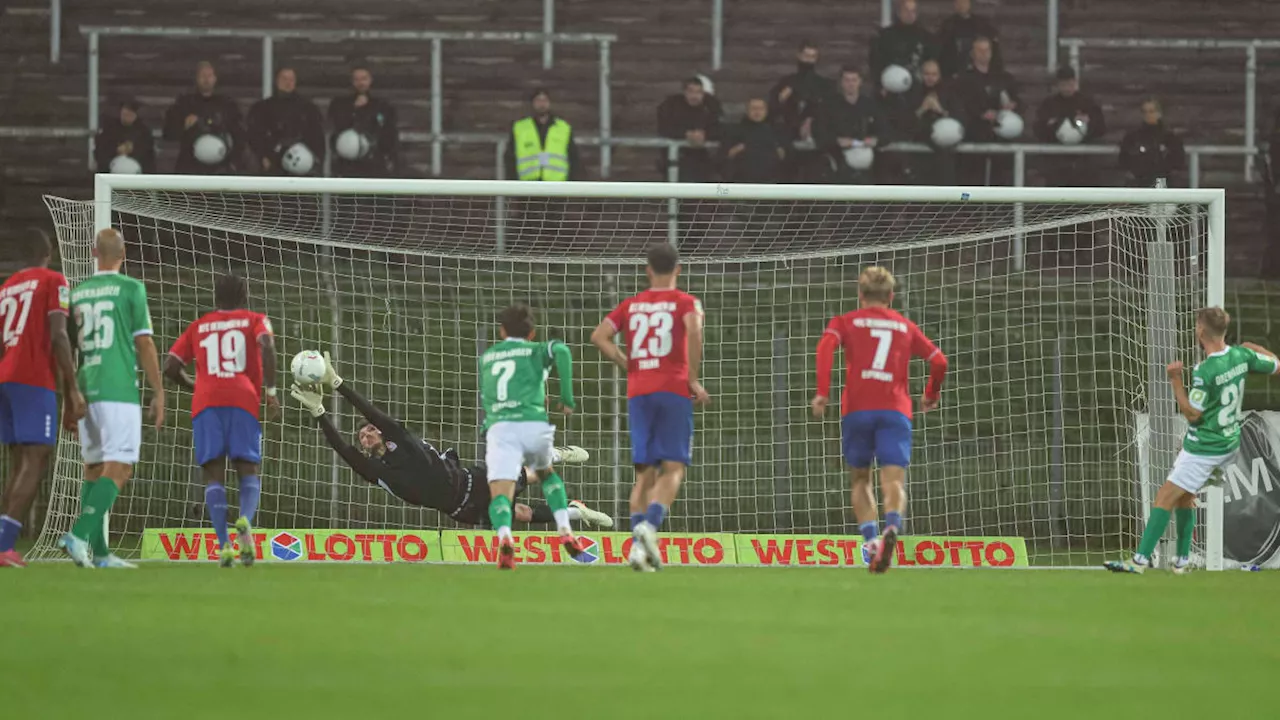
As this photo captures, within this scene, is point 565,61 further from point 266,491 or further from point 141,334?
point 141,334

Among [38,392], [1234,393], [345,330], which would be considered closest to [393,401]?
[345,330]

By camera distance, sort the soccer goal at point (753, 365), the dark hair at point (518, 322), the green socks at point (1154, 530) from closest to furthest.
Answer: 1. the dark hair at point (518, 322)
2. the green socks at point (1154, 530)
3. the soccer goal at point (753, 365)

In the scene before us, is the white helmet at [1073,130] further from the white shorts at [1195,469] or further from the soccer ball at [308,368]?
the soccer ball at [308,368]

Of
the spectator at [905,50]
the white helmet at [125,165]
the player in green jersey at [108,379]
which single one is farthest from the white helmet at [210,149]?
the player in green jersey at [108,379]

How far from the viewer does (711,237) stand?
18.4m

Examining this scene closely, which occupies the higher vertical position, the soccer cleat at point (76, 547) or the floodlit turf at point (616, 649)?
the soccer cleat at point (76, 547)

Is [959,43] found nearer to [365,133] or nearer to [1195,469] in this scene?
[365,133]

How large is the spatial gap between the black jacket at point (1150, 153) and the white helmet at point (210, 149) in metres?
9.54

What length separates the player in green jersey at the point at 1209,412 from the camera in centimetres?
1179

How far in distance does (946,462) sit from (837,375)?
1.44 metres

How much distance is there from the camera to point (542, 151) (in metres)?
19.2

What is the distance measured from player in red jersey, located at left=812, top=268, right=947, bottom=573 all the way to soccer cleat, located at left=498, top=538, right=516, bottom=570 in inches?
82.0

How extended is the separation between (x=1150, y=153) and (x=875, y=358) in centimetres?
977

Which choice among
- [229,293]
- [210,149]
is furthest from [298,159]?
[229,293]
